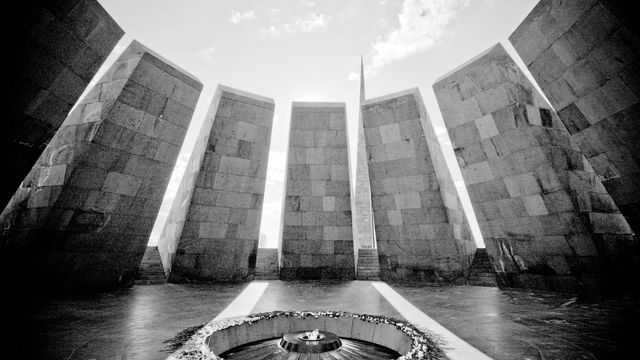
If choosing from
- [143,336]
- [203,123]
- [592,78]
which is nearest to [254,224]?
[203,123]

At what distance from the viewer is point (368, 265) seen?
12.3 m

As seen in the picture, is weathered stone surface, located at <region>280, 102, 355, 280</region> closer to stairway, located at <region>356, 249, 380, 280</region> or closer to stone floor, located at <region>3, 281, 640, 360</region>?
stairway, located at <region>356, 249, 380, 280</region>

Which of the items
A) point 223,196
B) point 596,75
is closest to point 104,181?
point 223,196

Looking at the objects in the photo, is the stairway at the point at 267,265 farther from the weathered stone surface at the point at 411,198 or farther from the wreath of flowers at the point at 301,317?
the wreath of flowers at the point at 301,317

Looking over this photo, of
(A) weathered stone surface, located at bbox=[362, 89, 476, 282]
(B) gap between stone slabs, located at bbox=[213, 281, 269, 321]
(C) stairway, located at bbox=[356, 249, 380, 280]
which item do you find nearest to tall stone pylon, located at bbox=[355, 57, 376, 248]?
(C) stairway, located at bbox=[356, 249, 380, 280]

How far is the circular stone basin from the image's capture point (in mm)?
3893

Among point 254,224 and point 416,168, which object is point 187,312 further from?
point 416,168

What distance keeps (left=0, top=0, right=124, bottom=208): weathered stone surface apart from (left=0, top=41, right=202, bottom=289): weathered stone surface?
2.57 m

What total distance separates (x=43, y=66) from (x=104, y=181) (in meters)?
3.91

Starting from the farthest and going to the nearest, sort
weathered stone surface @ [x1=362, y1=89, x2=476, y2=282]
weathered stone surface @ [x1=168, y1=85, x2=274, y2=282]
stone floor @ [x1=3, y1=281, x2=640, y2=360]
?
Result: weathered stone surface @ [x1=362, y1=89, x2=476, y2=282] < weathered stone surface @ [x1=168, y1=85, x2=274, y2=282] < stone floor @ [x1=3, y1=281, x2=640, y2=360]

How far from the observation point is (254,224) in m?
11.0

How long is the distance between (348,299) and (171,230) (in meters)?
7.35

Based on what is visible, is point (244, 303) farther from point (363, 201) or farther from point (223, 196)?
point (363, 201)

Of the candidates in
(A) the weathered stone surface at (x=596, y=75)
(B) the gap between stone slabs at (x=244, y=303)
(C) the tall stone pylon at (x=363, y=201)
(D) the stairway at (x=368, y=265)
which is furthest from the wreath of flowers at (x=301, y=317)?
(C) the tall stone pylon at (x=363, y=201)
